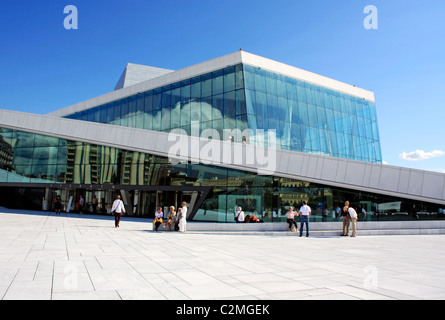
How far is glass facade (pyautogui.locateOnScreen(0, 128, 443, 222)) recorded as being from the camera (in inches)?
763

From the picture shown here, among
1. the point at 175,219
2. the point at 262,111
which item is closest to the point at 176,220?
the point at 175,219

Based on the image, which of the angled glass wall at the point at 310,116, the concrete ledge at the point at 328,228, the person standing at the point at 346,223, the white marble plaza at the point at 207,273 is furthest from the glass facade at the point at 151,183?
the white marble plaza at the point at 207,273

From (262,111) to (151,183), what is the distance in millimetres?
11258

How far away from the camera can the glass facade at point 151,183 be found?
763 inches

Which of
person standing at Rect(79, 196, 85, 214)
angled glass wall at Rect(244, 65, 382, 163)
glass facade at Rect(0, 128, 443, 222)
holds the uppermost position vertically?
angled glass wall at Rect(244, 65, 382, 163)

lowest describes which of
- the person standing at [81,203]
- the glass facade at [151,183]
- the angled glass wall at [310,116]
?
the person standing at [81,203]

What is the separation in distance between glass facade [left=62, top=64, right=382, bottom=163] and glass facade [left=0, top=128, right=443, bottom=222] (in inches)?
276

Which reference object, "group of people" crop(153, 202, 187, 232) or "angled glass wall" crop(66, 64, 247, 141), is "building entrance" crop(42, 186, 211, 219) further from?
"angled glass wall" crop(66, 64, 247, 141)

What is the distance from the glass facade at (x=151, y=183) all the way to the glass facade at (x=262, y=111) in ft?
23.0

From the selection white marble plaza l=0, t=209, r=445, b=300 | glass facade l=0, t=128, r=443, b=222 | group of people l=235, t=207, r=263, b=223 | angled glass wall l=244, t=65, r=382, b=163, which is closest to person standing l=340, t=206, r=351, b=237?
glass facade l=0, t=128, r=443, b=222

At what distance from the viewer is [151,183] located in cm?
2408

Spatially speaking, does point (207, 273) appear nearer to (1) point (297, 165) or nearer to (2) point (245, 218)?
(2) point (245, 218)

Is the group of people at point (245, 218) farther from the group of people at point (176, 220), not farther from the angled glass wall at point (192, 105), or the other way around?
the angled glass wall at point (192, 105)

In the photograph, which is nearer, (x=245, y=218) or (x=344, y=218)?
(x=344, y=218)
